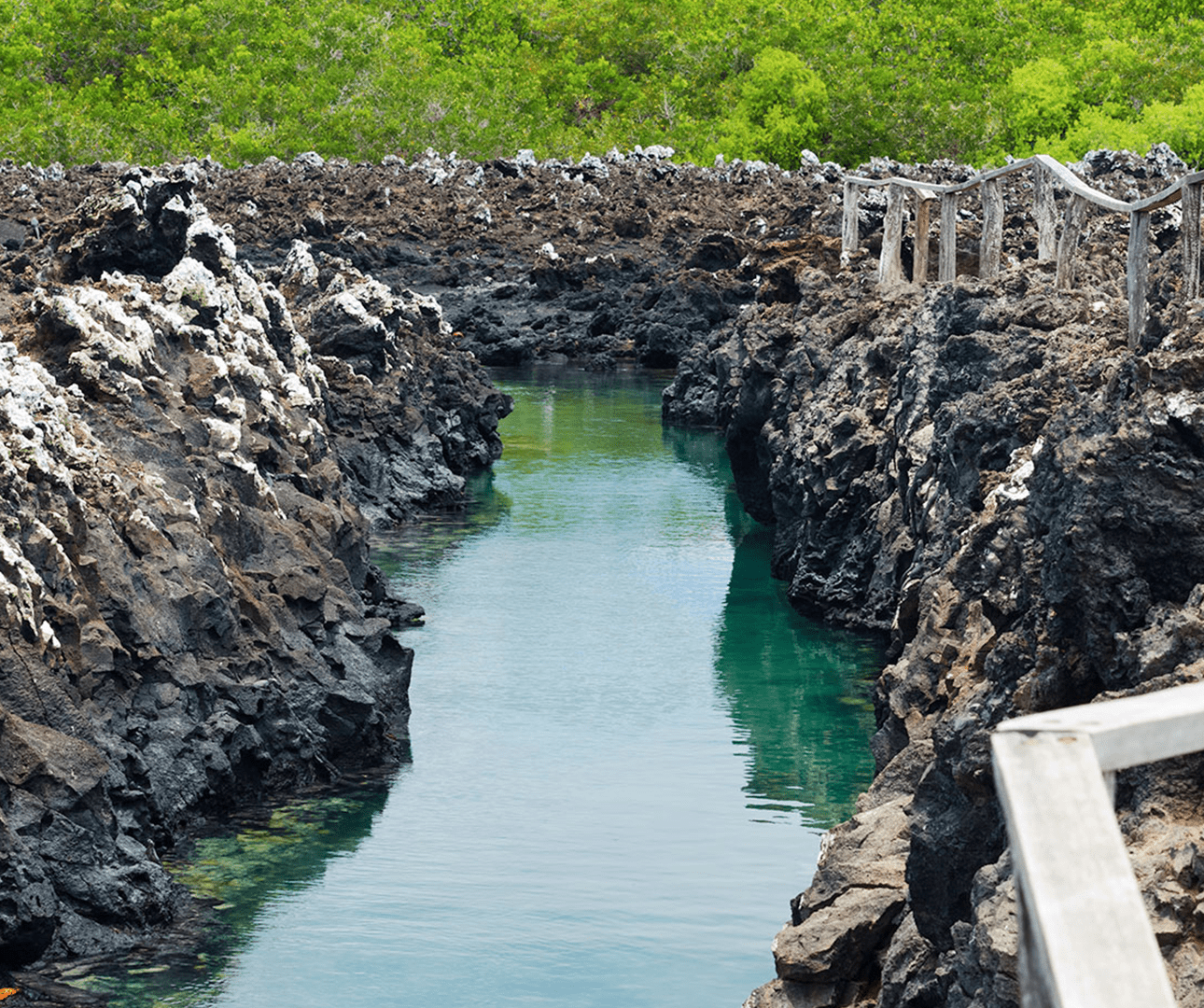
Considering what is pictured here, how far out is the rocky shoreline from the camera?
5680 mm

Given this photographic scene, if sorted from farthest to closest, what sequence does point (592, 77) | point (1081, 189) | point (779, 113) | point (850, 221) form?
point (592, 77), point (779, 113), point (850, 221), point (1081, 189)

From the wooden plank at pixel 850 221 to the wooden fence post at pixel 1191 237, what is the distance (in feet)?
40.1

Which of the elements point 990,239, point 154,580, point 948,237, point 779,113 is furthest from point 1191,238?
point 779,113

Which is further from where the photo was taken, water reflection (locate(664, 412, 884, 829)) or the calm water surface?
water reflection (locate(664, 412, 884, 829))

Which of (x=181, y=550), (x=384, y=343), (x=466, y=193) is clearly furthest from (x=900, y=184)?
(x=466, y=193)

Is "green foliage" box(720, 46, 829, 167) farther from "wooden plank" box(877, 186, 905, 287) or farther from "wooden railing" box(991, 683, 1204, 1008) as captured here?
"wooden railing" box(991, 683, 1204, 1008)

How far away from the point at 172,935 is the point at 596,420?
19.9 m

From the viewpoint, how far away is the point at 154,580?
10.0 m

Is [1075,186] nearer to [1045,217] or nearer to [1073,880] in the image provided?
[1045,217]

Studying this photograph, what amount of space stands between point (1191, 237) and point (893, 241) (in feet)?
32.6

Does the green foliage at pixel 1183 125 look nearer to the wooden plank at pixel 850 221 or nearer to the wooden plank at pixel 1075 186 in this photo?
the wooden plank at pixel 850 221

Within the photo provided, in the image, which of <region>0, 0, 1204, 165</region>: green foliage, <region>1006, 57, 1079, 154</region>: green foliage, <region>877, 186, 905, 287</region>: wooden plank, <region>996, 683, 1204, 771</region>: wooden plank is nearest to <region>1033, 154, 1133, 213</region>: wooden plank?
<region>877, 186, 905, 287</region>: wooden plank

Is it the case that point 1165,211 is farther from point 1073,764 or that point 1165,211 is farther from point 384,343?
point 1073,764

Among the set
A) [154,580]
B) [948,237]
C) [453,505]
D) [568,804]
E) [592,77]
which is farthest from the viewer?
[592,77]
